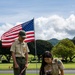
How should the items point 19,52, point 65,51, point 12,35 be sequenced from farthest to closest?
point 65,51
point 12,35
point 19,52

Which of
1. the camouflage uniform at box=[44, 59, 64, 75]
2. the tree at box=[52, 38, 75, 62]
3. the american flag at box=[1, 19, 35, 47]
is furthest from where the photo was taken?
the tree at box=[52, 38, 75, 62]

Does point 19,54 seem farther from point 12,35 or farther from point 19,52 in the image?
point 12,35

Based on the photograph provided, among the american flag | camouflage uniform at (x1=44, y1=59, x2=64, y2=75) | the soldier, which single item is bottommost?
camouflage uniform at (x1=44, y1=59, x2=64, y2=75)

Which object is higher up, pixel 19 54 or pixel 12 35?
pixel 12 35

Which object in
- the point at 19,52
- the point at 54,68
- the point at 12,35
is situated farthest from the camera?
the point at 12,35

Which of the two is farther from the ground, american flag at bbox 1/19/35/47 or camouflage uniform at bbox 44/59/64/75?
american flag at bbox 1/19/35/47

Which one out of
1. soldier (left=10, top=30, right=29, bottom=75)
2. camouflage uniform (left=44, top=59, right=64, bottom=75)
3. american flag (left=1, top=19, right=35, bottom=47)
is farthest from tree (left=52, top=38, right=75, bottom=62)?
camouflage uniform (left=44, top=59, right=64, bottom=75)

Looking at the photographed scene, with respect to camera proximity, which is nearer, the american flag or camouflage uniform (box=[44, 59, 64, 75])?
camouflage uniform (box=[44, 59, 64, 75])

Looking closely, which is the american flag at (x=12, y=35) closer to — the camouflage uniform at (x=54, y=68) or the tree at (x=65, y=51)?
the camouflage uniform at (x=54, y=68)

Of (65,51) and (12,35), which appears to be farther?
(65,51)

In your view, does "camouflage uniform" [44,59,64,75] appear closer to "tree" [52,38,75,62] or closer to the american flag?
the american flag

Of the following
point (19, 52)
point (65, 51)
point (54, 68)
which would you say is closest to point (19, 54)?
point (19, 52)

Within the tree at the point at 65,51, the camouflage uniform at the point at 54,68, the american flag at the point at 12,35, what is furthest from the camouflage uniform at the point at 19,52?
the tree at the point at 65,51

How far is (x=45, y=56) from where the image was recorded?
8211 millimetres
